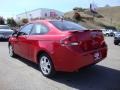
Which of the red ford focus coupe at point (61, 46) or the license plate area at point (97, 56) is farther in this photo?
the license plate area at point (97, 56)

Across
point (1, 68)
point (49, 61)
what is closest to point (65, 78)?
point (49, 61)

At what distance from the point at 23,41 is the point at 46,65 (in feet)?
5.24

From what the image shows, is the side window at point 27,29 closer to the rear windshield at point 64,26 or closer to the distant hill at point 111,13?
the rear windshield at point 64,26

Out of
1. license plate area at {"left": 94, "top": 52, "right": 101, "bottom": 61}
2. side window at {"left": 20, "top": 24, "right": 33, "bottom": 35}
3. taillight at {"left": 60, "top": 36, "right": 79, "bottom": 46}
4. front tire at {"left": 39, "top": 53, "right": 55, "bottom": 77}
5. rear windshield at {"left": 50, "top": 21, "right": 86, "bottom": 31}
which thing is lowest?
front tire at {"left": 39, "top": 53, "right": 55, "bottom": 77}

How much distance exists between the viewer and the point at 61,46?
5.82 metres

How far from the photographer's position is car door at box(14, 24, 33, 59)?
757 centimetres

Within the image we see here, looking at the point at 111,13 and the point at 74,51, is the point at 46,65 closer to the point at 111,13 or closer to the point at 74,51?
the point at 74,51

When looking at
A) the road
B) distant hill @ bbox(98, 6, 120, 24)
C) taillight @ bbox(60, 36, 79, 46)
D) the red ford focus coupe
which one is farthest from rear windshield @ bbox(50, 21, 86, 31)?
distant hill @ bbox(98, 6, 120, 24)

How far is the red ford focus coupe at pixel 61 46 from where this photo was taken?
575cm

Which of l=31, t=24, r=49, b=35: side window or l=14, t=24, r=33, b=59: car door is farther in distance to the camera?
l=14, t=24, r=33, b=59: car door

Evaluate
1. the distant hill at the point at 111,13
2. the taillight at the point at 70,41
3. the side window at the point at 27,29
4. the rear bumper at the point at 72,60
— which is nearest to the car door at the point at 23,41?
the side window at the point at 27,29

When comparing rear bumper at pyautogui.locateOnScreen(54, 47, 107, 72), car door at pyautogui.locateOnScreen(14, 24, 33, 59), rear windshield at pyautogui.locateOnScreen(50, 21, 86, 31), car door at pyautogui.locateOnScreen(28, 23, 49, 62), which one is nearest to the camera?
rear bumper at pyautogui.locateOnScreen(54, 47, 107, 72)

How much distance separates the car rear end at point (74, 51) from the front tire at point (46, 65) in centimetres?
31

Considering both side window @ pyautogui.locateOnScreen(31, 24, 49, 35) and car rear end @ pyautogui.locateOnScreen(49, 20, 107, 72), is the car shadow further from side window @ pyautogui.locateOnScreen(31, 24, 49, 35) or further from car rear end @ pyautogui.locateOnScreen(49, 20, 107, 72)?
side window @ pyautogui.locateOnScreen(31, 24, 49, 35)
